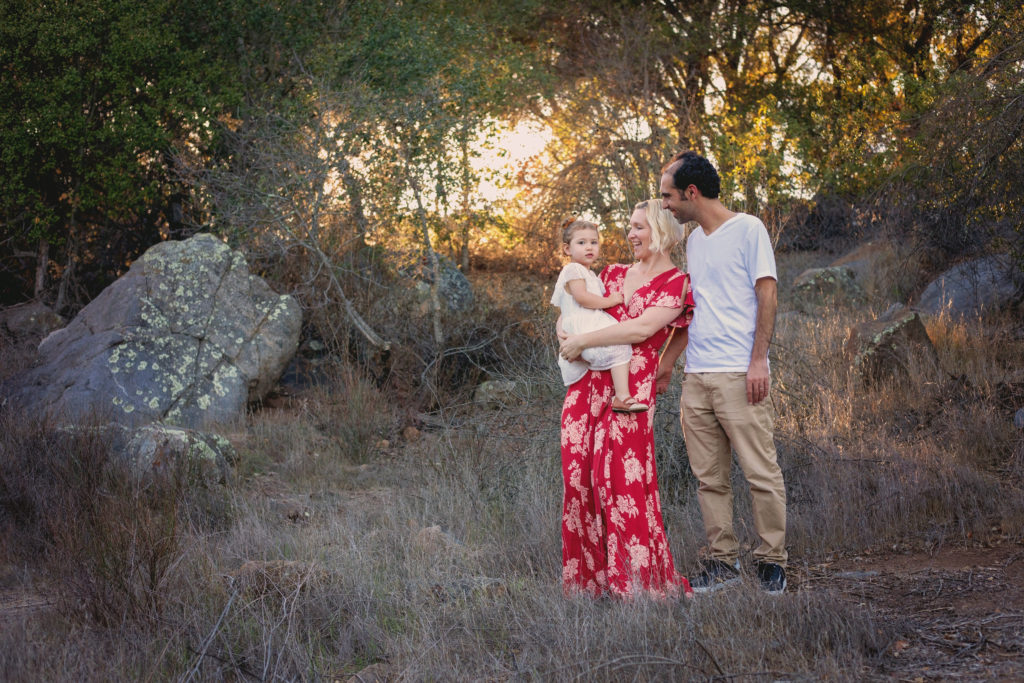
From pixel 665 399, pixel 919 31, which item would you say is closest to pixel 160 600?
pixel 665 399

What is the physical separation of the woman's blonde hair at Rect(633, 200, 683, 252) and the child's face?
0.25 m

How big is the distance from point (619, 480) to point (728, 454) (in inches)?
22.2

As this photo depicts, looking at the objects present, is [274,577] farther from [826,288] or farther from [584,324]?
[826,288]

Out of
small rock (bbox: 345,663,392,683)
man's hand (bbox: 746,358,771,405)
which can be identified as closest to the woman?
man's hand (bbox: 746,358,771,405)

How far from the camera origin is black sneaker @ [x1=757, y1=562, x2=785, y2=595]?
4172 millimetres

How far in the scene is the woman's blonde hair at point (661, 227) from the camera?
420 centimetres

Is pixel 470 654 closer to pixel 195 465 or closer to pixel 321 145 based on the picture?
pixel 195 465

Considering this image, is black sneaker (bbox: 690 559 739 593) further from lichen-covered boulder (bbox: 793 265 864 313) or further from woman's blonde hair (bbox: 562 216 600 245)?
lichen-covered boulder (bbox: 793 265 864 313)

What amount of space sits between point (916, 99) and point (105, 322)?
11166 millimetres

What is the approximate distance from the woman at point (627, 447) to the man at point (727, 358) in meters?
0.12

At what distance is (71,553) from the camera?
4.71 meters

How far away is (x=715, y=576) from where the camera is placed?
14.0ft

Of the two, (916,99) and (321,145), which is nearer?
(321,145)

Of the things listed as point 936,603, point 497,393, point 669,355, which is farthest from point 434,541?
point 497,393
